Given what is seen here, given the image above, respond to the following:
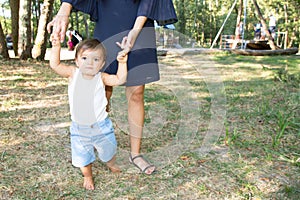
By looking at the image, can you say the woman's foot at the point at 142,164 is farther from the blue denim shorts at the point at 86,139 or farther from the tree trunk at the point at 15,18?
the tree trunk at the point at 15,18

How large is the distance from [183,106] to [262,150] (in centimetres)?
124

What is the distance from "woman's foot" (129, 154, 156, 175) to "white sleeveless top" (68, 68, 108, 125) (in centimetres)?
44

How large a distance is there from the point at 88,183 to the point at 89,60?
66 cm

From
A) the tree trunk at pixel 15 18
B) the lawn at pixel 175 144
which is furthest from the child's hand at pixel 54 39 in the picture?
the tree trunk at pixel 15 18

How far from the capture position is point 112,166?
1.89m

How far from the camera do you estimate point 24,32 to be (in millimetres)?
6004

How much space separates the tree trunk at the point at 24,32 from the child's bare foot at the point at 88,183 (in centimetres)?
486

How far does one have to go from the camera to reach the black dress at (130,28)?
5.71ft

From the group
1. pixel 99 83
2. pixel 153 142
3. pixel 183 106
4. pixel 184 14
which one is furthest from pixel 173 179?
pixel 184 14

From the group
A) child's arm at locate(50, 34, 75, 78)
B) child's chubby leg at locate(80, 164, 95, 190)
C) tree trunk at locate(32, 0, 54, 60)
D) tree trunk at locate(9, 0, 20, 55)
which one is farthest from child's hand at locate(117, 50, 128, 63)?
tree trunk at locate(9, 0, 20, 55)

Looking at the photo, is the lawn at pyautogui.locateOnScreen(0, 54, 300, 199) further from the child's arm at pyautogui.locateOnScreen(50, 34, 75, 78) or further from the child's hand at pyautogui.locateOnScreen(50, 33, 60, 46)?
the child's hand at pyautogui.locateOnScreen(50, 33, 60, 46)

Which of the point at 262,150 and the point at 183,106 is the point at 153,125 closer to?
the point at 183,106

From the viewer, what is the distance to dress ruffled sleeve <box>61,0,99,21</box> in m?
1.70

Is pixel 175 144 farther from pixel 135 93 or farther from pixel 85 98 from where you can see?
pixel 85 98
